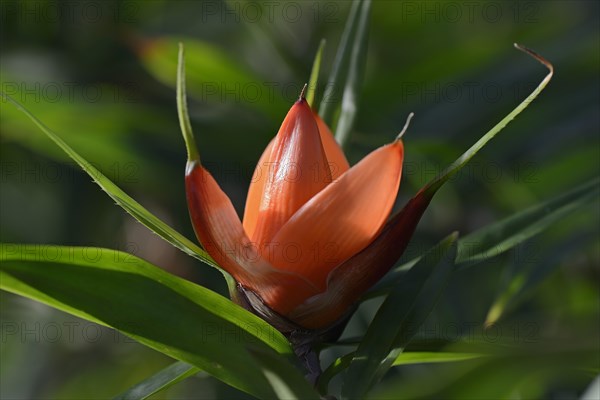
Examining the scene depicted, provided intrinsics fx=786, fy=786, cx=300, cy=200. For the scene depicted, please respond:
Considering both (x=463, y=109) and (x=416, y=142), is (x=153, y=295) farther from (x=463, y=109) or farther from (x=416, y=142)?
(x=463, y=109)

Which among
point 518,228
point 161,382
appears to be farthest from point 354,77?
point 161,382

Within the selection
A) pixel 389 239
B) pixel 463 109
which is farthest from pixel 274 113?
pixel 389 239

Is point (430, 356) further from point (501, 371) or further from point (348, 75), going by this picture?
point (348, 75)

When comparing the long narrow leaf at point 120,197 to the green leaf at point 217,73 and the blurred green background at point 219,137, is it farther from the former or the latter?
the green leaf at point 217,73

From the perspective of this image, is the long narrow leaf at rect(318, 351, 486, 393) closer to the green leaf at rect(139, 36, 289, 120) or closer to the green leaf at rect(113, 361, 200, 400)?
the green leaf at rect(113, 361, 200, 400)

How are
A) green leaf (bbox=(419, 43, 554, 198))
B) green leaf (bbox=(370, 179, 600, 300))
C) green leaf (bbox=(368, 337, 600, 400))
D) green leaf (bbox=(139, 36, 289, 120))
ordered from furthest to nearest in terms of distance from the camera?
green leaf (bbox=(139, 36, 289, 120)) < green leaf (bbox=(370, 179, 600, 300)) < green leaf (bbox=(419, 43, 554, 198)) < green leaf (bbox=(368, 337, 600, 400))

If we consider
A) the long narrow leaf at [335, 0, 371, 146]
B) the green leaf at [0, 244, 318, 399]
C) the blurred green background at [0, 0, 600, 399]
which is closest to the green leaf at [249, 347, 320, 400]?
the green leaf at [0, 244, 318, 399]
